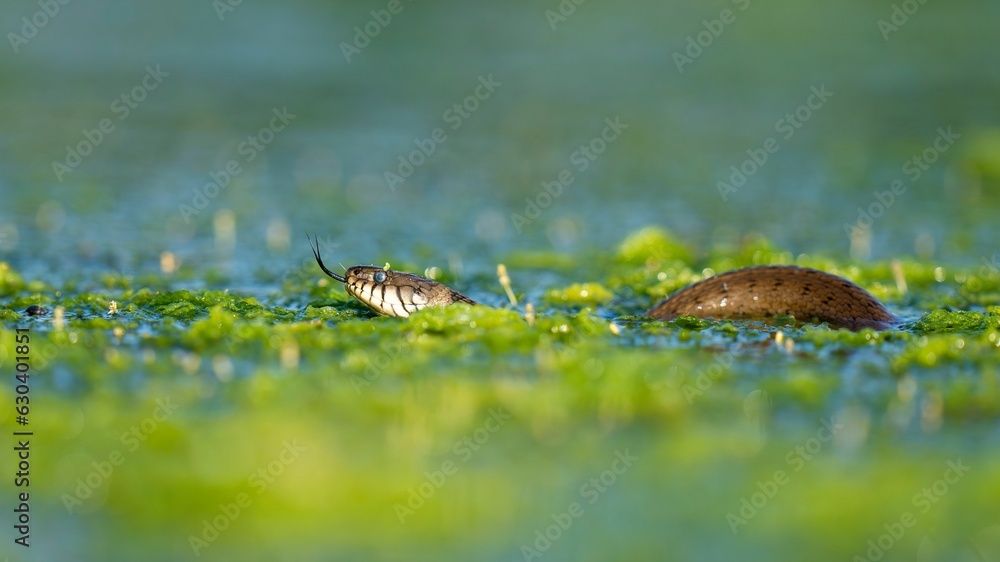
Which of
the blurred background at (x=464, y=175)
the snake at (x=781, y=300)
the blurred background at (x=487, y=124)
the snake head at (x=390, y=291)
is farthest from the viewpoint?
the blurred background at (x=487, y=124)

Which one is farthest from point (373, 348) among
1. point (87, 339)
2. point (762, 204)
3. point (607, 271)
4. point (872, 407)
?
point (762, 204)

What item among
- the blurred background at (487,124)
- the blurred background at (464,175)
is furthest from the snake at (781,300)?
the blurred background at (487,124)

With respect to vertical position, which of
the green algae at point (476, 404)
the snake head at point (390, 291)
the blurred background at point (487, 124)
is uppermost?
the blurred background at point (487, 124)

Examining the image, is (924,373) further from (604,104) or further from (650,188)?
(604,104)

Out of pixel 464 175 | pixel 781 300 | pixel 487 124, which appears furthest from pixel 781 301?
pixel 487 124

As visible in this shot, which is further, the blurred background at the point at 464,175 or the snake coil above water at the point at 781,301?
the snake coil above water at the point at 781,301

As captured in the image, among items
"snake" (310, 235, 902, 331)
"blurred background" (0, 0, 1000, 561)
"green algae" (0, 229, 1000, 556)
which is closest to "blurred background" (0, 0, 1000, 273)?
"blurred background" (0, 0, 1000, 561)

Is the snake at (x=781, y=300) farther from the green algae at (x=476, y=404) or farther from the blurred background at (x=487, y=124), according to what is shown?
the blurred background at (x=487, y=124)

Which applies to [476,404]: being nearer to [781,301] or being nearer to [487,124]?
[781,301]
